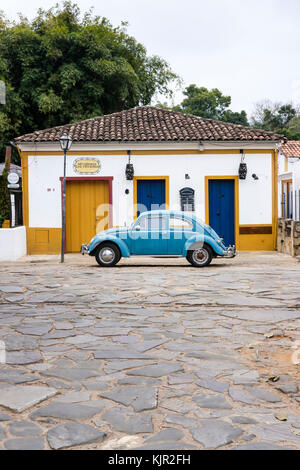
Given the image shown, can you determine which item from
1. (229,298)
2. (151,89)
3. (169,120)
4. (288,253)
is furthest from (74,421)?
(151,89)

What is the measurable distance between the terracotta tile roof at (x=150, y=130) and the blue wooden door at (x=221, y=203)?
Result: 142 centimetres

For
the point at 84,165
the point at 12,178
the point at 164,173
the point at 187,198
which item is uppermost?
the point at 84,165

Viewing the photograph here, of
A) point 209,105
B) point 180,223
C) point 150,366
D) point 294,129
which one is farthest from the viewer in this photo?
point 209,105

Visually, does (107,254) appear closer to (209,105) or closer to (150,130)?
(150,130)

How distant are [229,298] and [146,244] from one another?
508 cm

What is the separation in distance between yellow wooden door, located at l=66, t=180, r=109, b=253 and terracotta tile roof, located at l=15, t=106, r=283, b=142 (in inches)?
57.1

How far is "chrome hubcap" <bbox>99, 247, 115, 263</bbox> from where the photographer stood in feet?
44.2

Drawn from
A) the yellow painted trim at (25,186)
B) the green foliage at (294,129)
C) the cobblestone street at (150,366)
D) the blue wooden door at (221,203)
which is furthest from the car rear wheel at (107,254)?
the green foliage at (294,129)

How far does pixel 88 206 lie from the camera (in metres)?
17.4

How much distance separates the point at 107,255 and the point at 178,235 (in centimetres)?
180

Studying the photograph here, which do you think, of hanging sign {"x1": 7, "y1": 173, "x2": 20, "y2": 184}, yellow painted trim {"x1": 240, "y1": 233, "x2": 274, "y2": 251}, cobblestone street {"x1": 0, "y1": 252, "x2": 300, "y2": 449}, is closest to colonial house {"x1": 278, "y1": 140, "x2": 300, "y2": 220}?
yellow painted trim {"x1": 240, "y1": 233, "x2": 274, "y2": 251}

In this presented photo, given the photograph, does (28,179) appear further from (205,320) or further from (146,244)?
(205,320)

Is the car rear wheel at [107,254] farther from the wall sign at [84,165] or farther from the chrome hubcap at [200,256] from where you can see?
the wall sign at [84,165]

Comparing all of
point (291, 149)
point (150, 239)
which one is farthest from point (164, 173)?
point (291, 149)
